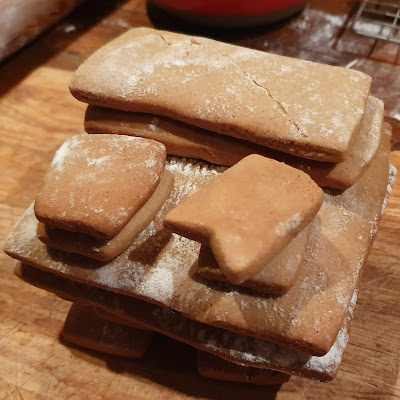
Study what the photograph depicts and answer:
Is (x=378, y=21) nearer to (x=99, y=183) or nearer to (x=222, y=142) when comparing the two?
(x=222, y=142)

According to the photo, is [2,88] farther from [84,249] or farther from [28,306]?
[84,249]

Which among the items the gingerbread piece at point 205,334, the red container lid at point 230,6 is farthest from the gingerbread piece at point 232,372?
the red container lid at point 230,6

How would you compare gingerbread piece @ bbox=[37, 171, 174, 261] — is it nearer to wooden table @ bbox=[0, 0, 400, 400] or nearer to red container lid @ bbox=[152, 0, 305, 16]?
wooden table @ bbox=[0, 0, 400, 400]

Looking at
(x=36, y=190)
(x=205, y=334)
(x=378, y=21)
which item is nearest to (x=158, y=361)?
(x=205, y=334)

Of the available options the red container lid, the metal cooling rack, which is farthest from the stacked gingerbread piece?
the metal cooling rack

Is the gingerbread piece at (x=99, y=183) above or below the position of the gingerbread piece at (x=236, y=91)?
below

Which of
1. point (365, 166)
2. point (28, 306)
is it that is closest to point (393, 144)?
point (365, 166)

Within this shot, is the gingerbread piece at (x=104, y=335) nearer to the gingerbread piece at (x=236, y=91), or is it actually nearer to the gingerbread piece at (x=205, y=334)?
the gingerbread piece at (x=205, y=334)
